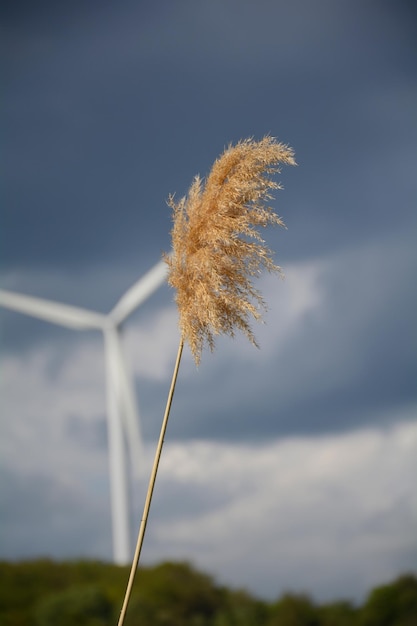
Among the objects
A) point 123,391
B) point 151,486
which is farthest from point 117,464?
point 151,486

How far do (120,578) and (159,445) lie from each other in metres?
11.8

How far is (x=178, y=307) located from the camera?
4.00 m

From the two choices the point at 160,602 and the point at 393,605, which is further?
the point at 393,605

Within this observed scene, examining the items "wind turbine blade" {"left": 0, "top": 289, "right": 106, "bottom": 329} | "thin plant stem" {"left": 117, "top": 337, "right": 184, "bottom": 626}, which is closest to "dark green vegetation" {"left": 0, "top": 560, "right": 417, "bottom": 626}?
"wind turbine blade" {"left": 0, "top": 289, "right": 106, "bottom": 329}

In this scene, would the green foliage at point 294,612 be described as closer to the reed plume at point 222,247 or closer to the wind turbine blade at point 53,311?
the wind turbine blade at point 53,311

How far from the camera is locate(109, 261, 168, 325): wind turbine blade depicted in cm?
1291

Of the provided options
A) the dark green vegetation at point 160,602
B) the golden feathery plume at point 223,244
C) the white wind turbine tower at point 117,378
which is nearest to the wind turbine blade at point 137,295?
the white wind turbine tower at point 117,378

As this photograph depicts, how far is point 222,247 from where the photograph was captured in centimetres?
397

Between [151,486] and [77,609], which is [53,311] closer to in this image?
[77,609]

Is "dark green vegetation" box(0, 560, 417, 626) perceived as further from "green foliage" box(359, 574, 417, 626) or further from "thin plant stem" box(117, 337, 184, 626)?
"thin plant stem" box(117, 337, 184, 626)

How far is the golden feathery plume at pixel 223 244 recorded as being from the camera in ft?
12.8

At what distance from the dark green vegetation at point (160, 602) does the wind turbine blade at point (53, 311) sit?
456 centimetres

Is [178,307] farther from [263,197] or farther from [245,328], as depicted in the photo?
[263,197]

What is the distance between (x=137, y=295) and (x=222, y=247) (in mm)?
9560
